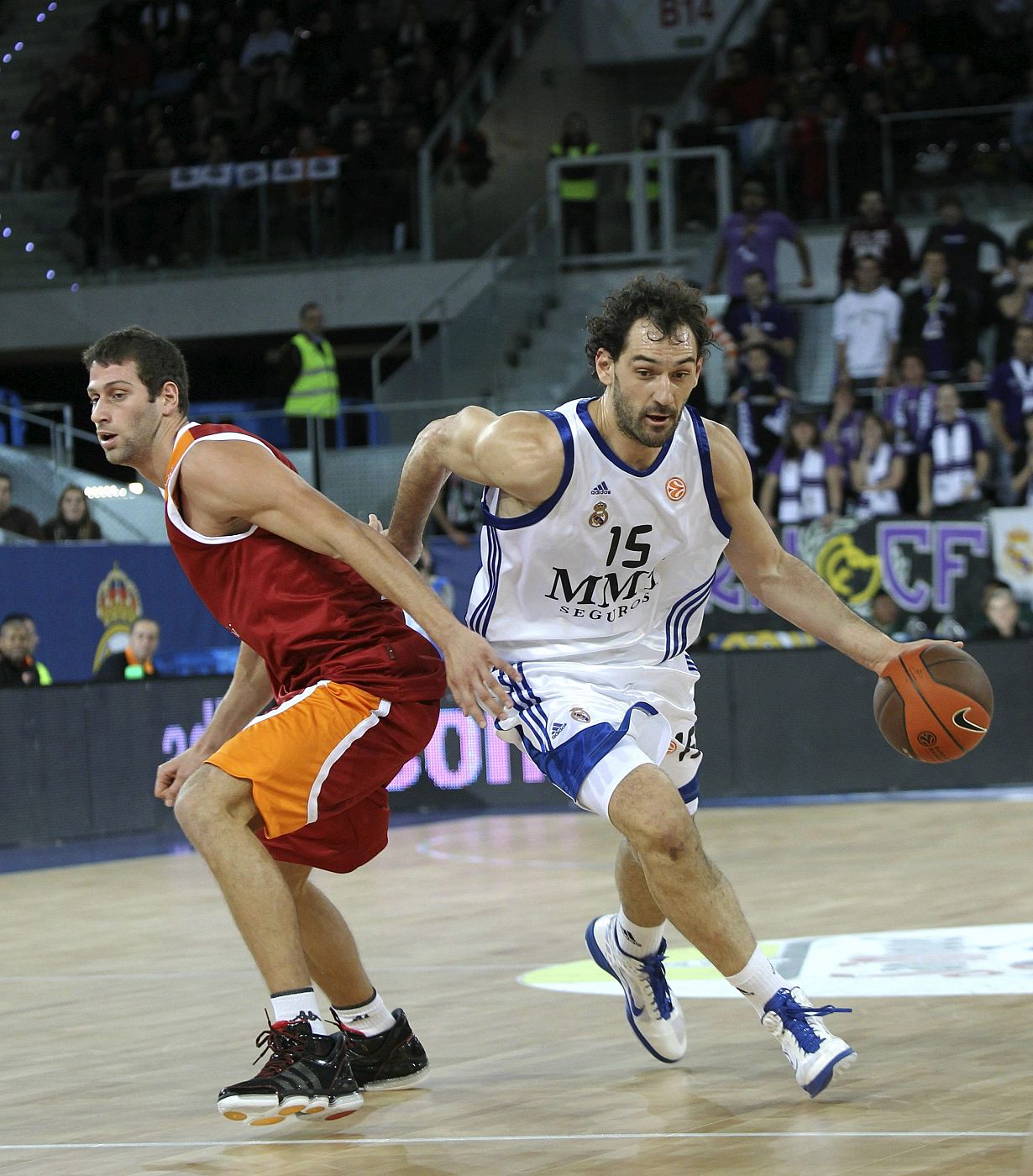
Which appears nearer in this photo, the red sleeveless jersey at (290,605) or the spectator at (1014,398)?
the red sleeveless jersey at (290,605)

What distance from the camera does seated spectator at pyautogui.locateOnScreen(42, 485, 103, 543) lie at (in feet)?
45.9

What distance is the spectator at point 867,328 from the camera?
1546 centimetres

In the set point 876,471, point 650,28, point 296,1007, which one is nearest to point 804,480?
point 876,471

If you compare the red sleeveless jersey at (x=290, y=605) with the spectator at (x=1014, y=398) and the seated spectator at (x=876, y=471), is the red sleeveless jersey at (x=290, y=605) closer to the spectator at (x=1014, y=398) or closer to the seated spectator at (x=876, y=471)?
the seated spectator at (x=876, y=471)

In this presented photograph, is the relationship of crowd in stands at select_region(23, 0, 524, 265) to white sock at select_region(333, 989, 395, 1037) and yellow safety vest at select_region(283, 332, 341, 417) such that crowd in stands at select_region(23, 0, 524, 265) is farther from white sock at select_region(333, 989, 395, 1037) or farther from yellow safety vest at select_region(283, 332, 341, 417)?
white sock at select_region(333, 989, 395, 1037)

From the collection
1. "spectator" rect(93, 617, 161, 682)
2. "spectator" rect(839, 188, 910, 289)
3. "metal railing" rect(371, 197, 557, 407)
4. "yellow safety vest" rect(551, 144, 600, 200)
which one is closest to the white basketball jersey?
"spectator" rect(93, 617, 161, 682)

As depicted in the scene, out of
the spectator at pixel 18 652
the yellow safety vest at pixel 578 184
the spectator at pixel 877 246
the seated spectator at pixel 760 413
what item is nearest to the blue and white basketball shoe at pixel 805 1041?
the spectator at pixel 18 652

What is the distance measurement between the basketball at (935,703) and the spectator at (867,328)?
10680 mm

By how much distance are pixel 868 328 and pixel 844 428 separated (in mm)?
1444

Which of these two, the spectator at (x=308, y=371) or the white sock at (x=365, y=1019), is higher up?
the spectator at (x=308, y=371)

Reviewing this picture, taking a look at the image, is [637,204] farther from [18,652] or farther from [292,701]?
[292,701]

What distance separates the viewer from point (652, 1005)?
5129mm

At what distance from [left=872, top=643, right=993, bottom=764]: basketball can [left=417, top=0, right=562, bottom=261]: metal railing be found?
13939mm

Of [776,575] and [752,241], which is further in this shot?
[752,241]
